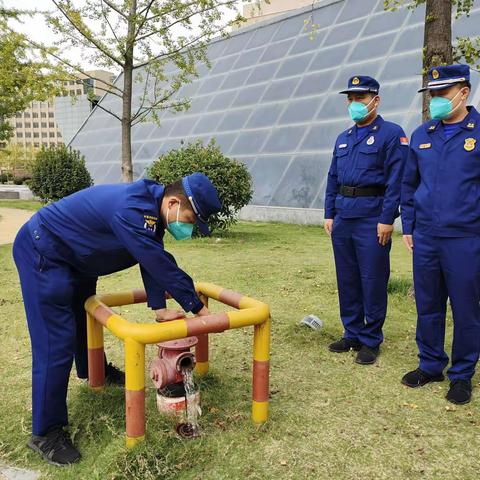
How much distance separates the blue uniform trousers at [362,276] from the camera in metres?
3.86

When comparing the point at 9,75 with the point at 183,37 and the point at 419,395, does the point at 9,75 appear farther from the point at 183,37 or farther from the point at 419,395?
the point at 419,395

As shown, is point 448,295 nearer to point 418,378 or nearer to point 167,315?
point 418,378

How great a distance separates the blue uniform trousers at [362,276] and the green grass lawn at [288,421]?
23 cm

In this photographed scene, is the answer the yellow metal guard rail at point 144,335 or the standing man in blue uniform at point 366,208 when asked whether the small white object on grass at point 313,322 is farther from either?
the yellow metal guard rail at point 144,335

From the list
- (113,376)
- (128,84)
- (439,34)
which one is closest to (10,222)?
(128,84)

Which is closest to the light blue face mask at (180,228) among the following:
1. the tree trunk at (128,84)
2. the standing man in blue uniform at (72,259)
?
the standing man in blue uniform at (72,259)

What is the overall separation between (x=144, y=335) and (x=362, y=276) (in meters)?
2.03

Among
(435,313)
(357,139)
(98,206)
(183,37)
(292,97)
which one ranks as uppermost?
(183,37)

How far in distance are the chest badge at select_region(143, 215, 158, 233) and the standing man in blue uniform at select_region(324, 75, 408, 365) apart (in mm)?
1812

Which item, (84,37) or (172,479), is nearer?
(172,479)

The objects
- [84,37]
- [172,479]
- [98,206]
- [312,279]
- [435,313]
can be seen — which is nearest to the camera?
[172,479]

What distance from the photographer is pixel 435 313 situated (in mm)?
3451

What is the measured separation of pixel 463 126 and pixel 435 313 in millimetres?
1202

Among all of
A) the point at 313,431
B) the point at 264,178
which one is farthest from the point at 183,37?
the point at 313,431
